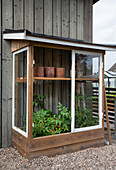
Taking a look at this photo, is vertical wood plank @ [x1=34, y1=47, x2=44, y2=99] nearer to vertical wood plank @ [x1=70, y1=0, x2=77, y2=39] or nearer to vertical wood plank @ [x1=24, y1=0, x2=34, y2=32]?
vertical wood plank @ [x1=24, y1=0, x2=34, y2=32]

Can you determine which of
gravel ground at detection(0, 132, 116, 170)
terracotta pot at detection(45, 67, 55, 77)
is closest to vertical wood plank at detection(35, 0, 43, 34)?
terracotta pot at detection(45, 67, 55, 77)

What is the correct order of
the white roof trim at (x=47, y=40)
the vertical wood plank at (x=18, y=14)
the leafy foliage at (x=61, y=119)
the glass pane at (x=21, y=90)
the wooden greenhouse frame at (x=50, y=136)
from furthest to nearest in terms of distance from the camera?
the vertical wood plank at (x=18, y=14) → the leafy foliage at (x=61, y=119) → the glass pane at (x=21, y=90) → the wooden greenhouse frame at (x=50, y=136) → the white roof trim at (x=47, y=40)

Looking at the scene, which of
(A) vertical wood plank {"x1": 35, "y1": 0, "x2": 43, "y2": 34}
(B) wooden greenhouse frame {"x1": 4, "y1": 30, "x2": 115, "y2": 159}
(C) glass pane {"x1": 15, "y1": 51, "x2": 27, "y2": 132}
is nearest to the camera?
(B) wooden greenhouse frame {"x1": 4, "y1": 30, "x2": 115, "y2": 159}

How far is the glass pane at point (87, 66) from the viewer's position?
3.37 m

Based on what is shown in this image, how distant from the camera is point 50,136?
3.05m

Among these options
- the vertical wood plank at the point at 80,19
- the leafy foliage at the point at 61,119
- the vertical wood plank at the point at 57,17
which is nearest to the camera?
the leafy foliage at the point at 61,119

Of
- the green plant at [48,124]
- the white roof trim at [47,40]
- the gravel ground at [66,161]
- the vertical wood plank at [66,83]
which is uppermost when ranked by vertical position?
the white roof trim at [47,40]

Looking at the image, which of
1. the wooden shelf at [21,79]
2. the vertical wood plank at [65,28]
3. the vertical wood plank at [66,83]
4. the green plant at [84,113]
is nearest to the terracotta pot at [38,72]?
the wooden shelf at [21,79]

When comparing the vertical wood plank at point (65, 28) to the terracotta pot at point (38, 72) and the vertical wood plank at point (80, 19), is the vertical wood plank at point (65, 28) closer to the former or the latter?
the vertical wood plank at point (80, 19)

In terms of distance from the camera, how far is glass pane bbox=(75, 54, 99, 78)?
337cm

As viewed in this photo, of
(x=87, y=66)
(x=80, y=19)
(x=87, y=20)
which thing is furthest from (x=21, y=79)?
(x=87, y=20)

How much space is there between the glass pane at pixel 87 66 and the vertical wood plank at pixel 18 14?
134 cm

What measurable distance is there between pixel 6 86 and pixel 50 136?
125 centimetres

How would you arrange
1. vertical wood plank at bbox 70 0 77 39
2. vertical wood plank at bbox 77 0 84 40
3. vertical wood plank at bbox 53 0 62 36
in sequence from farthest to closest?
vertical wood plank at bbox 77 0 84 40 < vertical wood plank at bbox 70 0 77 39 < vertical wood plank at bbox 53 0 62 36
